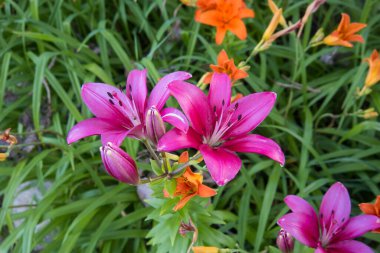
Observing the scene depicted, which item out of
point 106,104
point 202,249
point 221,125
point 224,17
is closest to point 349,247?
point 202,249

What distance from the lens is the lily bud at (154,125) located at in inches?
37.9

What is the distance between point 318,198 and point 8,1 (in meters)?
1.61

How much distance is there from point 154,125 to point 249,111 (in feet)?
0.74

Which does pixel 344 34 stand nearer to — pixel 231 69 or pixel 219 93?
pixel 231 69

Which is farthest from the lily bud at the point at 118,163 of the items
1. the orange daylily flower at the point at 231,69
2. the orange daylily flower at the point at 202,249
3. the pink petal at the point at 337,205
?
the orange daylily flower at the point at 231,69

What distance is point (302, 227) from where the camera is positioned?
1.15 metres

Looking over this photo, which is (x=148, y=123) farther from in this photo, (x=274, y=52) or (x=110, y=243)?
(x=274, y=52)

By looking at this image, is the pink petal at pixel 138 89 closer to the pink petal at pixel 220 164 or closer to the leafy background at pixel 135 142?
the pink petal at pixel 220 164

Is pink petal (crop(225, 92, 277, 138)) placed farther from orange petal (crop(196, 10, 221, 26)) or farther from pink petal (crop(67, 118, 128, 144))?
orange petal (crop(196, 10, 221, 26))

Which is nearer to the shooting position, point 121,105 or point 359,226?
point 121,105

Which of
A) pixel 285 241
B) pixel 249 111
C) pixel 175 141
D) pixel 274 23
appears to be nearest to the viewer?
pixel 175 141

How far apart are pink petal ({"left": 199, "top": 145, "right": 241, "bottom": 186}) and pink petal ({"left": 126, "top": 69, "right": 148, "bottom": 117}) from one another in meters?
0.21

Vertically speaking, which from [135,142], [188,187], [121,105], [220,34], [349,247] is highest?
[121,105]

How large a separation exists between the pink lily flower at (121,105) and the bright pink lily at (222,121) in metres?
0.05
